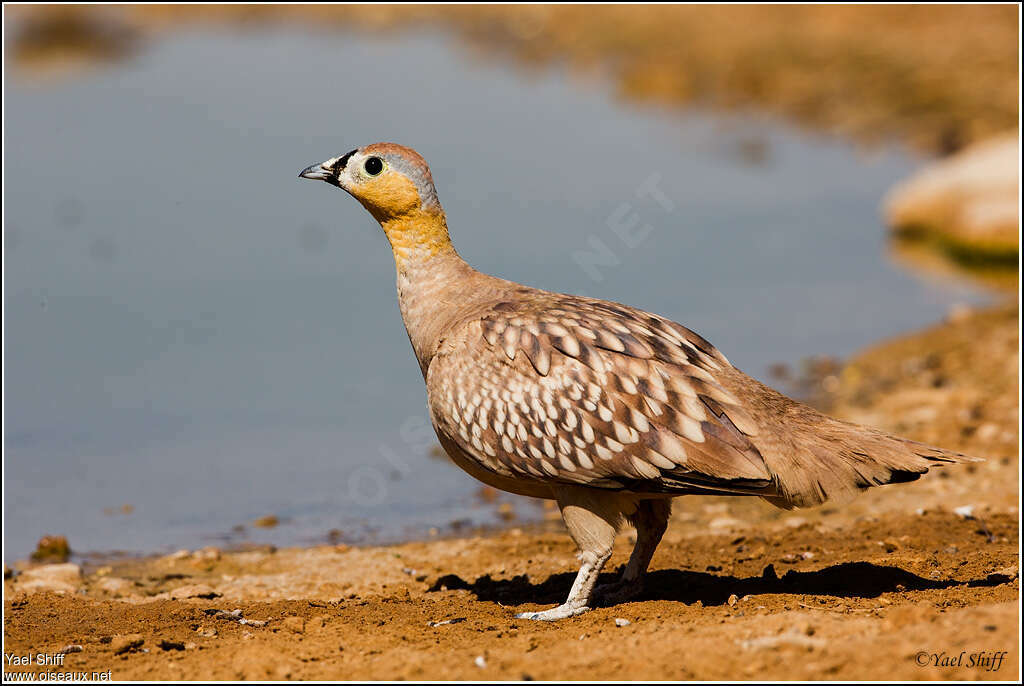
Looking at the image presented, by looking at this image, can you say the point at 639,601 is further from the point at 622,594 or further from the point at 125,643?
the point at 125,643

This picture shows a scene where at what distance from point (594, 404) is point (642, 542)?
1124 mm

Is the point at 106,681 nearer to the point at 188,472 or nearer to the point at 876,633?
the point at 876,633

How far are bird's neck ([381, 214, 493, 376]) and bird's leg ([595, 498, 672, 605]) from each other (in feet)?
5.15

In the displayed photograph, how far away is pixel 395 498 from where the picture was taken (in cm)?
1067

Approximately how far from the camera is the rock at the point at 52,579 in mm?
8461

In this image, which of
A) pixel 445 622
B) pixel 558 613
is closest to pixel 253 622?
pixel 445 622

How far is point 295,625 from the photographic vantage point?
6910 mm

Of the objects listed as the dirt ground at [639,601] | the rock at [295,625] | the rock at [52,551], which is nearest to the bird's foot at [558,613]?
the dirt ground at [639,601]

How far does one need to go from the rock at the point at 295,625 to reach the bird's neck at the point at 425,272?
1719 millimetres

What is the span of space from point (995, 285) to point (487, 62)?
17.2m

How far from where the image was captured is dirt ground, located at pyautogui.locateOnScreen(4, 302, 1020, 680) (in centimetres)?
584

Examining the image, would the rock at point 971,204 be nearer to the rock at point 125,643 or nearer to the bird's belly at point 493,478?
the bird's belly at point 493,478

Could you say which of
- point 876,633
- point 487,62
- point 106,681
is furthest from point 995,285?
point 487,62

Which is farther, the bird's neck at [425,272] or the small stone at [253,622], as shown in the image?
the bird's neck at [425,272]
